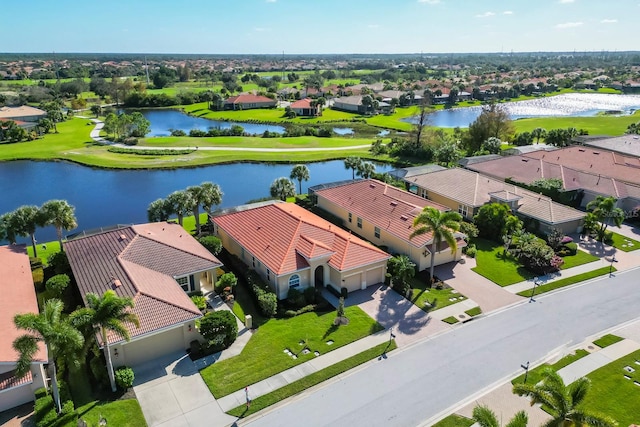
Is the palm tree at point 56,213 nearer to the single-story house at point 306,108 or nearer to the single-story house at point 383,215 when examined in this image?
the single-story house at point 383,215

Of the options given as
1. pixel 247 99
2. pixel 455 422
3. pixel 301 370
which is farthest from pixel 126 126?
pixel 455 422

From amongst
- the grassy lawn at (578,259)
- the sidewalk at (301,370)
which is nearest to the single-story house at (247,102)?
the grassy lawn at (578,259)

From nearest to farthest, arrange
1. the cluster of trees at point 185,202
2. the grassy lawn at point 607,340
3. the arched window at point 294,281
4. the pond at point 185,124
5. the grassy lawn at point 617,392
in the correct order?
the grassy lawn at point 617,392 → the grassy lawn at point 607,340 → the arched window at point 294,281 → the cluster of trees at point 185,202 → the pond at point 185,124

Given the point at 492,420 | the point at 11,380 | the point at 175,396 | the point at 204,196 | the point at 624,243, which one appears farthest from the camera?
the point at 624,243

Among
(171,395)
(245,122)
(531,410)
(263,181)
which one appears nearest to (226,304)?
(171,395)

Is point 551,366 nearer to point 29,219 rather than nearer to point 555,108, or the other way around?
point 29,219

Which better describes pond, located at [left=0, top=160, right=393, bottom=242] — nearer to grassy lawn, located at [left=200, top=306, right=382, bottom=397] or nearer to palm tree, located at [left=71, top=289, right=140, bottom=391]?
grassy lawn, located at [left=200, top=306, right=382, bottom=397]

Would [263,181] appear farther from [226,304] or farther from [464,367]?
[464,367]
